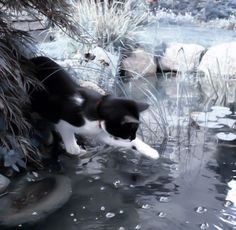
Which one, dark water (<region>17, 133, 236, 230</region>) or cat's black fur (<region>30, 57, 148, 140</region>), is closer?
dark water (<region>17, 133, 236, 230</region>)

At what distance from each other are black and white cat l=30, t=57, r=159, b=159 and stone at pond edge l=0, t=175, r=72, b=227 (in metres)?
0.34

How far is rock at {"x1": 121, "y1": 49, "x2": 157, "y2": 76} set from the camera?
21.7ft

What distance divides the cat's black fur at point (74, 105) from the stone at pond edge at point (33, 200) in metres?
0.40

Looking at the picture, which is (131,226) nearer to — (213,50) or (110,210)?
(110,210)

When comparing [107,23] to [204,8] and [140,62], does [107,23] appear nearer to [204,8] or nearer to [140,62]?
[140,62]

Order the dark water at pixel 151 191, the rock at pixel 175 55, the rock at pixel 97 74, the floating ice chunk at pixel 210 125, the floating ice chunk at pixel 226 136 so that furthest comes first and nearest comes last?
1. the rock at pixel 175 55
2. the rock at pixel 97 74
3. the floating ice chunk at pixel 210 125
4. the floating ice chunk at pixel 226 136
5. the dark water at pixel 151 191

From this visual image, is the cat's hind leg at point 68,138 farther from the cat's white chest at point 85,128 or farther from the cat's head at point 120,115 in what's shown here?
the cat's head at point 120,115

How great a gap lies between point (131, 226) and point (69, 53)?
384cm

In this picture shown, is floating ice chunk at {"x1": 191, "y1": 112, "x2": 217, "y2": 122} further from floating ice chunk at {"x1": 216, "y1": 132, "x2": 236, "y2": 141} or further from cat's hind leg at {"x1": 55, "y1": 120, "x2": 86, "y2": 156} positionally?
cat's hind leg at {"x1": 55, "y1": 120, "x2": 86, "y2": 156}

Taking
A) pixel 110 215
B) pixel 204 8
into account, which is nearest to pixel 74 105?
pixel 110 215

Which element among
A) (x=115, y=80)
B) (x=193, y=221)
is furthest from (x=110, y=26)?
(x=193, y=221)

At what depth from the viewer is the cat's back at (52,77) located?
10.5 feet

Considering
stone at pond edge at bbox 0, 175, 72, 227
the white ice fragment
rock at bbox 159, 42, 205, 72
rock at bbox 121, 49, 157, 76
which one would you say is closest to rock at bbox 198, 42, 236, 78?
rock at bbox 159, 42, 205, 72

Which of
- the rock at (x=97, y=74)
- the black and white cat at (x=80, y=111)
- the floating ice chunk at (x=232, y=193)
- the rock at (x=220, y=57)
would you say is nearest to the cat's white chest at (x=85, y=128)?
the black and white cat at (x=80, y=111)
